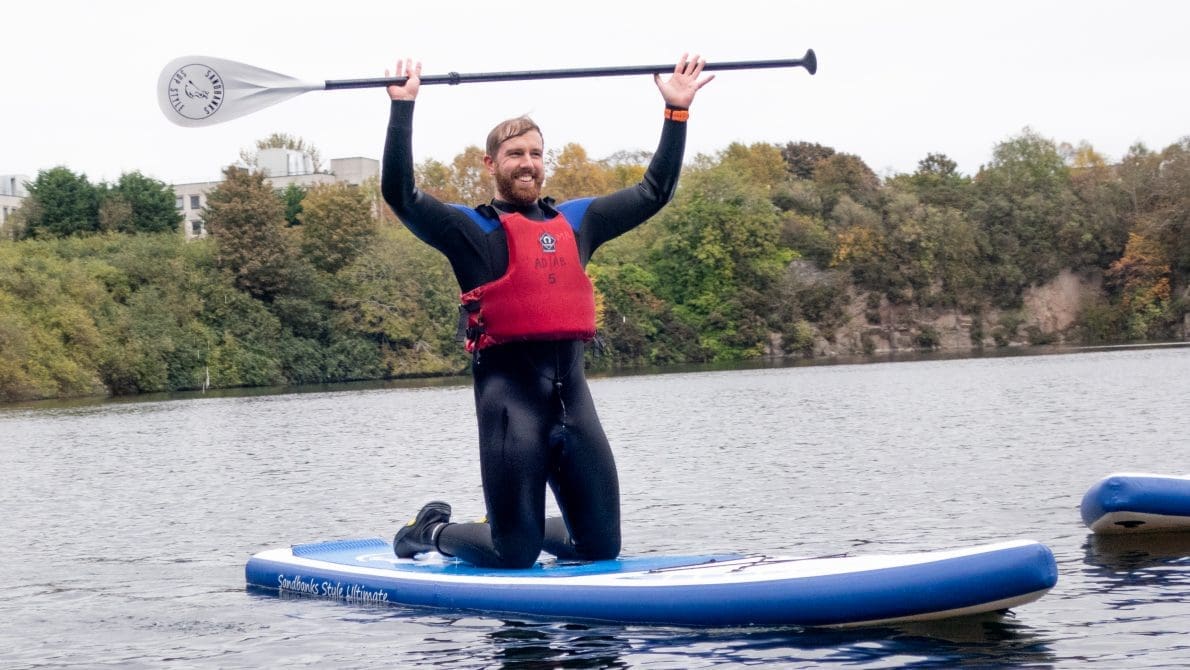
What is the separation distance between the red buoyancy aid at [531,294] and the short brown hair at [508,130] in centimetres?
41

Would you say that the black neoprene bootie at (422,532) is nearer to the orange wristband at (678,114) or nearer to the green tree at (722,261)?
the orange wristband at (678,114)

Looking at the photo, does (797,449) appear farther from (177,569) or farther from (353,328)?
(353,328)

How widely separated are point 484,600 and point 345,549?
2156 mm

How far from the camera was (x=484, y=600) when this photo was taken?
796cm

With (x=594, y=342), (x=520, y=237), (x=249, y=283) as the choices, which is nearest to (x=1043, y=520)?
(x=594, y=342)

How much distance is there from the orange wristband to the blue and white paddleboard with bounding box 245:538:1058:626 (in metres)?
2.45

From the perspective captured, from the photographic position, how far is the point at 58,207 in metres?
72.7

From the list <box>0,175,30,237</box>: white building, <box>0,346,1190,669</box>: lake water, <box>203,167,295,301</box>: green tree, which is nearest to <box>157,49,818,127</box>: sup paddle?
<box>0,346,1190,669</box>: lake water

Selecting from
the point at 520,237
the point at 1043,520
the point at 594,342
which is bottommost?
the point at 1043,520

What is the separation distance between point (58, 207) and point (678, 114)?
71.2 metres

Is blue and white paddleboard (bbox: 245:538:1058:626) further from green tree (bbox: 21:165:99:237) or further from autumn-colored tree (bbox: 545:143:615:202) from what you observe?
autumn-colored tree (bbox: 545:143:615:202)

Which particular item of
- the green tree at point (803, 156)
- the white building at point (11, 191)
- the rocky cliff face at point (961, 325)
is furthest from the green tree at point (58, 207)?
the green tree at point (803, 156)

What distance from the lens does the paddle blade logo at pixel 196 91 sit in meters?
8.36

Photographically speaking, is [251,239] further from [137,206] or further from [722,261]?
[722,261]
